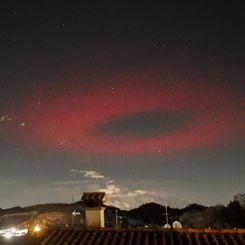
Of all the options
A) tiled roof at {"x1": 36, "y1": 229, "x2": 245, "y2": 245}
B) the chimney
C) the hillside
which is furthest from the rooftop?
the hillside

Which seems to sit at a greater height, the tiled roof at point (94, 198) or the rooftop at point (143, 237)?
the tiled roof at point (94, 198)

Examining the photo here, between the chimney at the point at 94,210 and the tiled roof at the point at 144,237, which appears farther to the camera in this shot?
the chimney at the point at 94,210

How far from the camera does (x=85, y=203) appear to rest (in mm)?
16859

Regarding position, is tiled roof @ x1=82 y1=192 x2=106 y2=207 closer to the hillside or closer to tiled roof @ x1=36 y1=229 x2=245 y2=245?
tiled roof @ x1=36 y1=229 x2=245 y2=245

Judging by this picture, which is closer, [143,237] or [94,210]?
[143,237]

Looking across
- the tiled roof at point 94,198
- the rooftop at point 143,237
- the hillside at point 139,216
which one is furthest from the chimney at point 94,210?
the hillside at point 139,216

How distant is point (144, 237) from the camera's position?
47.9ft

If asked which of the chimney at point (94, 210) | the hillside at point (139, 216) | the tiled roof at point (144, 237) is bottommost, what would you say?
the tiled roof at point (144, 237)

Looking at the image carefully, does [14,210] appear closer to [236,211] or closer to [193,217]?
[193,217]

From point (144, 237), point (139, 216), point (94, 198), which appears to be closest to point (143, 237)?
point (144, 237)

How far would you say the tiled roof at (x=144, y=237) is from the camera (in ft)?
45.6

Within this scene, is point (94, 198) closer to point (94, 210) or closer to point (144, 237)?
point (94, 210)

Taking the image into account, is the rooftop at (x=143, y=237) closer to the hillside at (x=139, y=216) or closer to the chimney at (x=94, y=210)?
the chimney at (x=94, y=210)

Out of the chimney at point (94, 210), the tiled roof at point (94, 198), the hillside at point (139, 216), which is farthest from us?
the hillside at point (139, 216)
